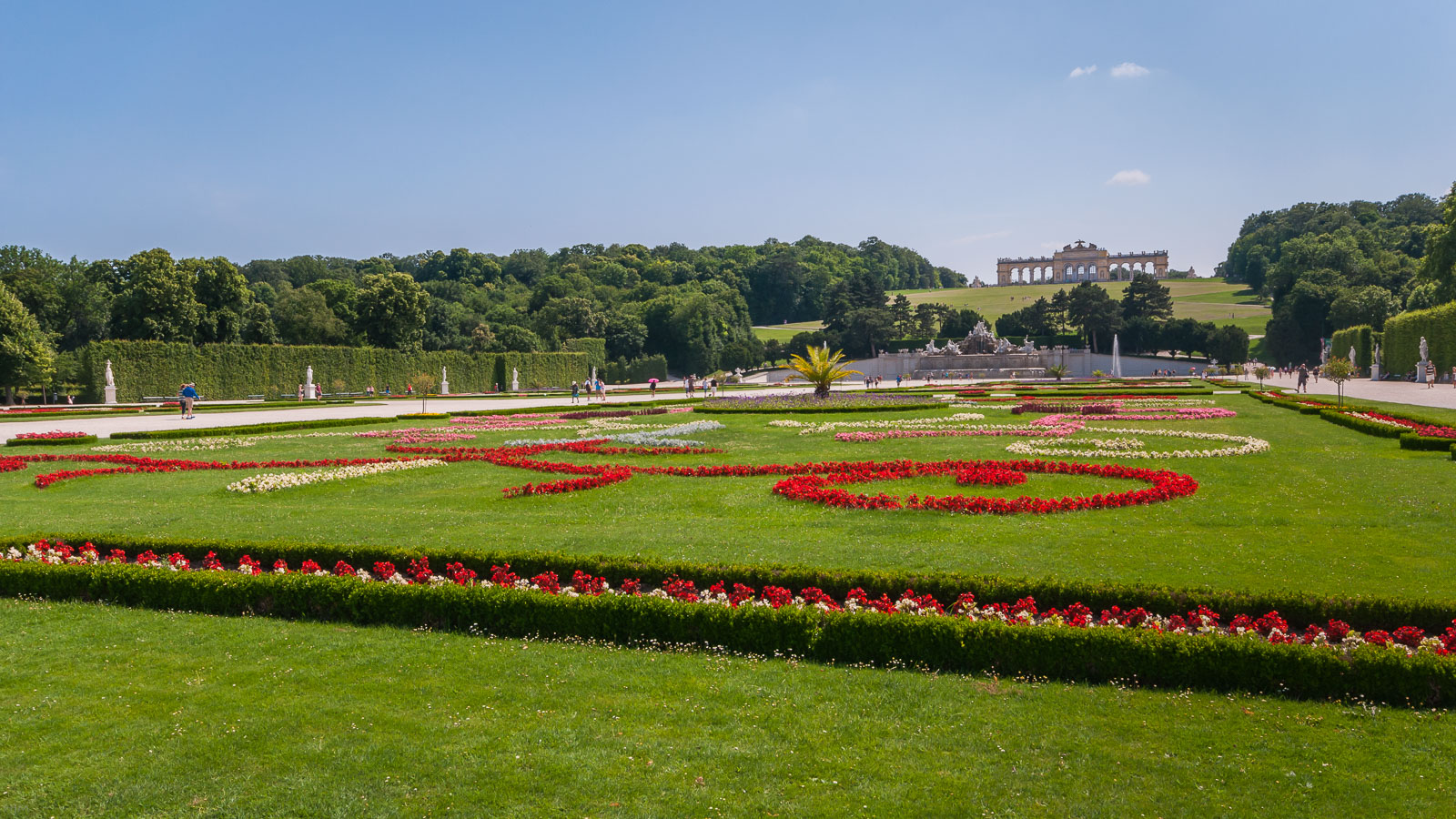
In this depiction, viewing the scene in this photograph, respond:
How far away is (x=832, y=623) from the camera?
543cm

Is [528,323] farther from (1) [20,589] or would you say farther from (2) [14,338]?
(1) [20,589]

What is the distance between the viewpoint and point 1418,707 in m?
4.52

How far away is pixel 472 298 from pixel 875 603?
Result: 3696 inches

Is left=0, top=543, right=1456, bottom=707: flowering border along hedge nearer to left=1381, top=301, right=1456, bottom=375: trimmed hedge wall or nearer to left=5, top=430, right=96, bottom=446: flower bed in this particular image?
left=5, top=430, right=96, bottom=446: flower bed

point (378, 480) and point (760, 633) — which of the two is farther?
point (378, 480)

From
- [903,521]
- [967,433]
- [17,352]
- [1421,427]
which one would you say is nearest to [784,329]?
[17,352]

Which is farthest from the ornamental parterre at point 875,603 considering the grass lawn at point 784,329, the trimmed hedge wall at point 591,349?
the grass lawn at point 784,329

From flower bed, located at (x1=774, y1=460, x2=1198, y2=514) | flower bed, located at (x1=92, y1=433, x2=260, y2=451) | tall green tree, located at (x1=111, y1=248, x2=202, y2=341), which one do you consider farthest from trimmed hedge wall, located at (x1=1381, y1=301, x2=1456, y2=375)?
tall green tree, located at (x1=111, y1=248, x2=202, y2=341)

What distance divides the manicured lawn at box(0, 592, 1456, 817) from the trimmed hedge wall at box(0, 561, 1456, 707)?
0.15 meters

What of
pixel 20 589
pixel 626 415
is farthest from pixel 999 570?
pixel 626 415

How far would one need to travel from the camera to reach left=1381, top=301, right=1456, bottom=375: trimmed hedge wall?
41688 mm

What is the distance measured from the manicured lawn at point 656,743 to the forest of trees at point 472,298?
166ft

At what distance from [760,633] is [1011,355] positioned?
79784mm

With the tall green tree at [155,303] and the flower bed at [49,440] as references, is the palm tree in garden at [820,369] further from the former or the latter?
the tall green tree at [155,303]
